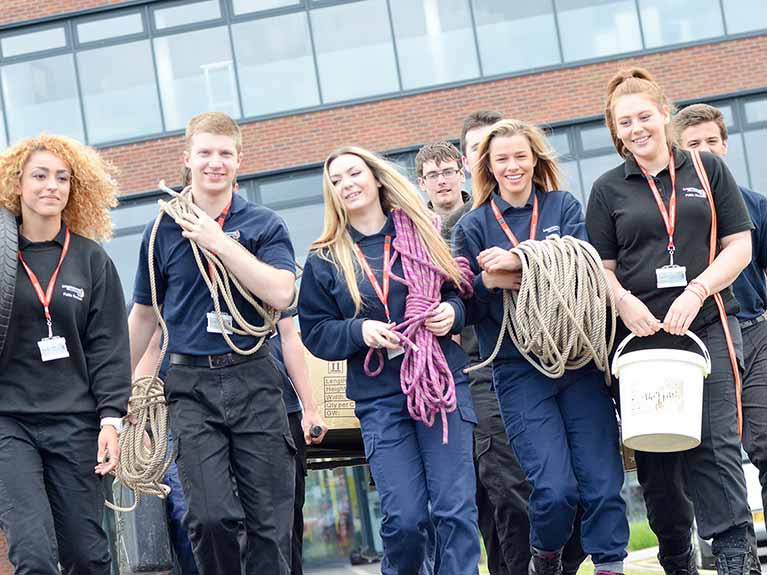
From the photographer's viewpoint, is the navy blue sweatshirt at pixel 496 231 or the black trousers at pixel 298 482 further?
the black trousers at pixel 298 482

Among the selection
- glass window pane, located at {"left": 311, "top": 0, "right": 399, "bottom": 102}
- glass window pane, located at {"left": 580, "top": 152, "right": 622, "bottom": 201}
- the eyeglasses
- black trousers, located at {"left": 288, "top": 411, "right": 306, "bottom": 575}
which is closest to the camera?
black trousers, located at {"left": 288, "top": 411, "right": 306, "bottom": 575}

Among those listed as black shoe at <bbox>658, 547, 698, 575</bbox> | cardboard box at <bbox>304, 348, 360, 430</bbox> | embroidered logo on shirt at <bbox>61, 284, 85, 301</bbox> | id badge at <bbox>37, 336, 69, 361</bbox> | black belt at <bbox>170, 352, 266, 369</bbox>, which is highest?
embroidered logo on shirt at <bbox>61, 284, 85, 301</bbox>

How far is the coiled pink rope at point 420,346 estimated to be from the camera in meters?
5.79

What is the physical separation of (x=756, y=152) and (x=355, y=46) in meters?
7.01

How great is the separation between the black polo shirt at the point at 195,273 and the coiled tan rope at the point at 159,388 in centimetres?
5

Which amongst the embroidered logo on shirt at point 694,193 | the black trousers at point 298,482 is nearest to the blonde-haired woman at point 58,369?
the black trousers at point 298,482

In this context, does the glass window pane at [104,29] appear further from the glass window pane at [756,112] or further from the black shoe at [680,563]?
the black shoe at [680,563]

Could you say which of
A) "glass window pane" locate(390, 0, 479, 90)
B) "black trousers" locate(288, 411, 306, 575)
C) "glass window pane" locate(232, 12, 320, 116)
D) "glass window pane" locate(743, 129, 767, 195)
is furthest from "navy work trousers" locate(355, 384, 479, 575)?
"glass window pane" locate(743, 129, 767, 195)

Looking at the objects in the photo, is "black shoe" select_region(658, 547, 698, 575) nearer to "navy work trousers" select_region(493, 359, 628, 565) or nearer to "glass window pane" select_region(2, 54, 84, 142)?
"navy work trousers" select_region(493, 359, 628, 565)

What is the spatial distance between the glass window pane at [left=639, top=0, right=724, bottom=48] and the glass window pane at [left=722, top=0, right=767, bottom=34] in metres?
0.15

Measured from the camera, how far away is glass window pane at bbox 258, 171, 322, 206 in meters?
22.3

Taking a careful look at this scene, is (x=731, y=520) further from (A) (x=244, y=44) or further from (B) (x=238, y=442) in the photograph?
(A) (x=244, y=44)

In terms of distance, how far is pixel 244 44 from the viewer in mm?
22234

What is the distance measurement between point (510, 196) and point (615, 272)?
66cm
